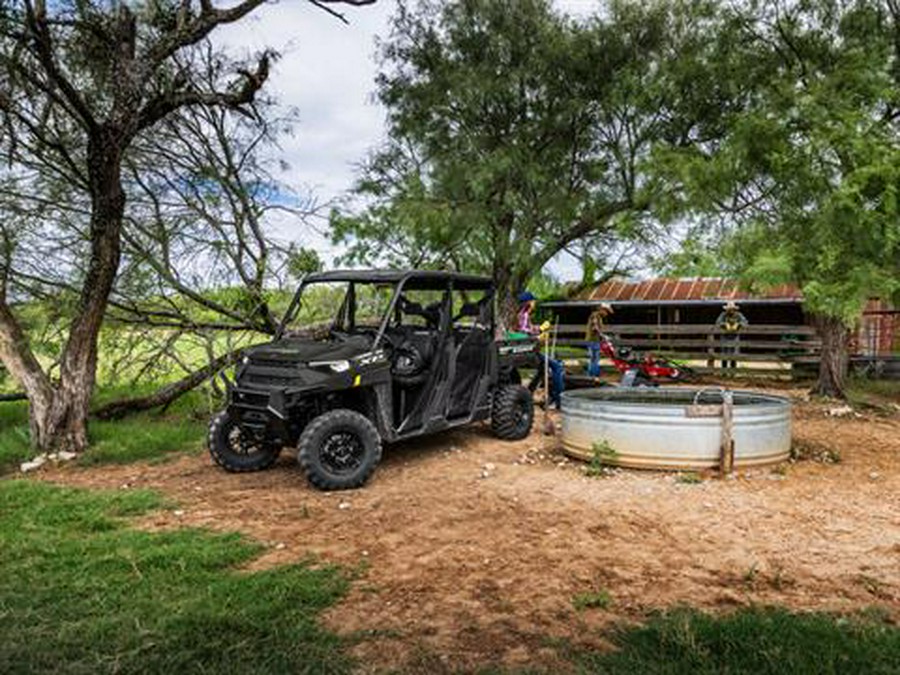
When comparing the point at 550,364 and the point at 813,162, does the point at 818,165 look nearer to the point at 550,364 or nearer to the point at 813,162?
the point at 813,162

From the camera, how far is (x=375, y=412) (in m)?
6.63

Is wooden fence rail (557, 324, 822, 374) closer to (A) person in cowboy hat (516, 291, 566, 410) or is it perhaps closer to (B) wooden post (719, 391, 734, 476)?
(A) person in cowboy hat (516, 291, 566, 410)

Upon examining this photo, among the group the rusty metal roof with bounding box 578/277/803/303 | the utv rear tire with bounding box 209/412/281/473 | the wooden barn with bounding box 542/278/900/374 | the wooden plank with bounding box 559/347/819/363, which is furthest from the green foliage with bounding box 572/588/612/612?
the rusty metal roof with bounding box 578/277/803/303

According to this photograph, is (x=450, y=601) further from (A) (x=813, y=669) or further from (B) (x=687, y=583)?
(A) (x=813, y=669)

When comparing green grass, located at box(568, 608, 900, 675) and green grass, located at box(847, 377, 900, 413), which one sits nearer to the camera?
green grass, located at box(568, 608, 900, 675)

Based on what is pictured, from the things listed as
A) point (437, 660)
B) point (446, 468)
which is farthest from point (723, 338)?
point (437, 660)

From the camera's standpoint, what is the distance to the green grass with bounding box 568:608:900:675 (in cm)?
279

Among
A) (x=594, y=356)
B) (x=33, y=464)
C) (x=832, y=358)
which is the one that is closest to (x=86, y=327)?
(x=33, y=464)

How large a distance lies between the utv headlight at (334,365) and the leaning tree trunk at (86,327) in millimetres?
3385

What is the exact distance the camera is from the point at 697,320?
21125 millimetres

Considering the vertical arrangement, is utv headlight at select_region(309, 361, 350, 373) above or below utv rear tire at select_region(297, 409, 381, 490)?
above

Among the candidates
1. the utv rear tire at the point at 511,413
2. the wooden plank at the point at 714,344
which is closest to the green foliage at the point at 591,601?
the utv rear tire at the point at 511,413

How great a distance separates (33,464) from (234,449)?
2.31 m

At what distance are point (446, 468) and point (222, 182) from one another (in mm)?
5759
